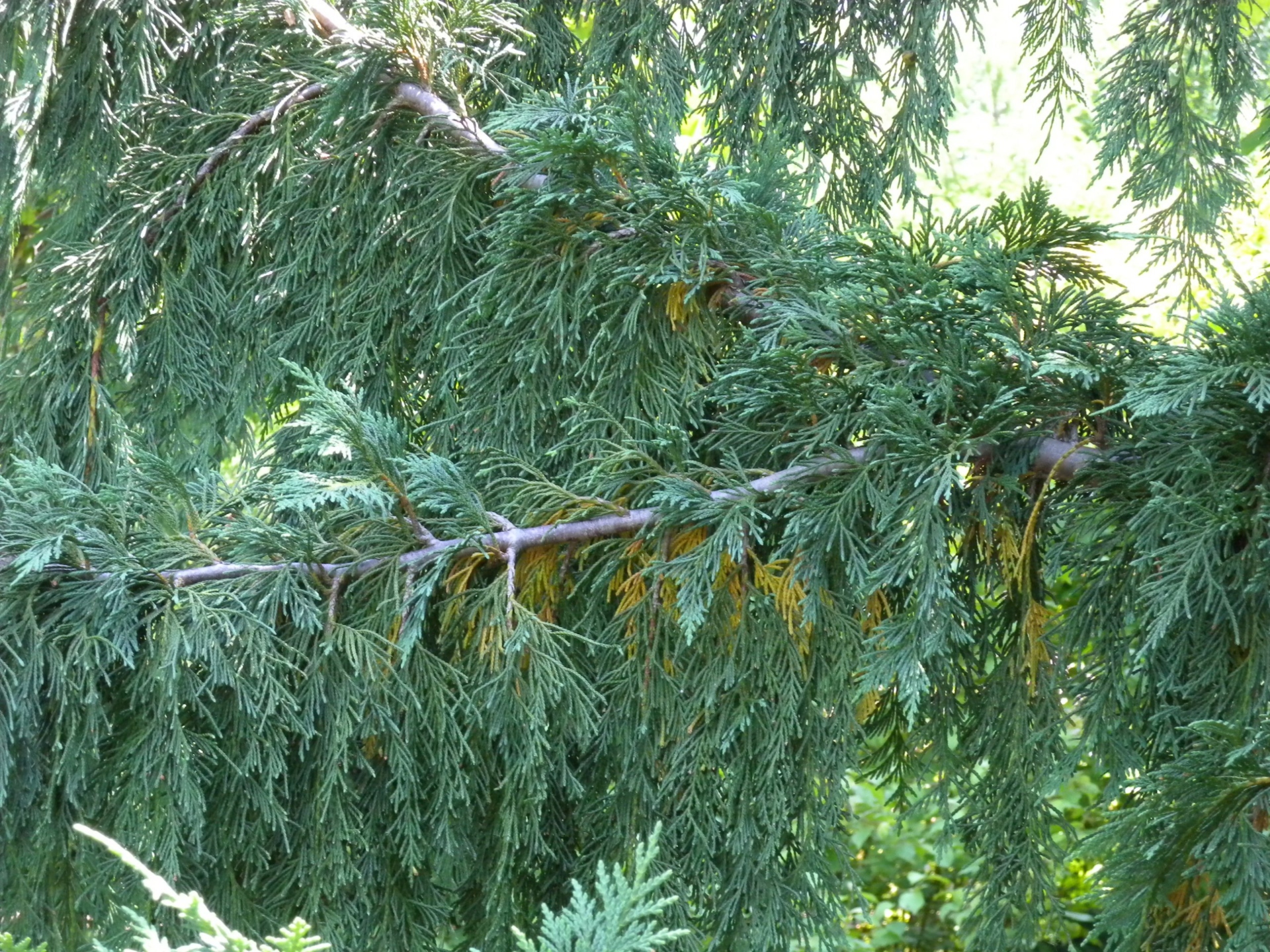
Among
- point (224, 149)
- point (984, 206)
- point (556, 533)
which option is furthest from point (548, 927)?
point (984, 206)

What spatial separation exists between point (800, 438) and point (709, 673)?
0.35 metres

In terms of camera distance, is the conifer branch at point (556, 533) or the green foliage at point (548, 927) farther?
the conifer branch at point (556, 533)

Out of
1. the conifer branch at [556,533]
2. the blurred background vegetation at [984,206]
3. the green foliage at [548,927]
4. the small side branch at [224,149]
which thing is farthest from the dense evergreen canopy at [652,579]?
the blurred background vegetation at [984,206]

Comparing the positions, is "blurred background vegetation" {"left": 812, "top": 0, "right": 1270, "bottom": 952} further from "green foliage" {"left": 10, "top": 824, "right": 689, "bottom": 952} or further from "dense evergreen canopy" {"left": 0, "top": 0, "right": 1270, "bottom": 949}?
"green foliage" {"left": 10, "top": 824, "right": 689, "bottom": 952}

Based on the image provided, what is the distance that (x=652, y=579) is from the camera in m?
1.66

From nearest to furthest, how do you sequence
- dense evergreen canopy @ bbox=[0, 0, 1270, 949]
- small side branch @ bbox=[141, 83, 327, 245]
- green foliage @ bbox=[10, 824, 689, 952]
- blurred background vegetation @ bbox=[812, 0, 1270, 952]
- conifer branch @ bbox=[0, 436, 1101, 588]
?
green foliage @ bbox=[10, 824, 689, 952], dense evergreen canopy @ bbox=[0, 0, 1270, 949], conifer branch @ bbox=[0, 436, 1101, 588], small side branch @ bbox=[141, 83, 327, 245], blurred background vegetation @ bbox=[812, 0, 1270, 952]

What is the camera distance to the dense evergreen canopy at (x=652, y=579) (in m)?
1.42

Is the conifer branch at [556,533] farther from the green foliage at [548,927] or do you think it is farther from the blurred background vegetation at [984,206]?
the blurred background vegetation at [984,206]

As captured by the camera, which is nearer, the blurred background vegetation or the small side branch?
the small side branch

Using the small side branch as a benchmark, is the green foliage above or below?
below

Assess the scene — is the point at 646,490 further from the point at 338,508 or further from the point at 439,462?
the point at 338,508

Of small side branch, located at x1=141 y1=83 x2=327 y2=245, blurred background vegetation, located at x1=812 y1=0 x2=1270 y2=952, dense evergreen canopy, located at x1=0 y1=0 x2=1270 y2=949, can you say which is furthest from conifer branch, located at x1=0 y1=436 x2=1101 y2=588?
blurred background vegetation, located at x1=812 y1=0 x2=1270 y2=952

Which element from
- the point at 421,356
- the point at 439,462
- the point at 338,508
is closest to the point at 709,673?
the point at 439,462

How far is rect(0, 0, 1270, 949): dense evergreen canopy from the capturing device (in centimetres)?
142
